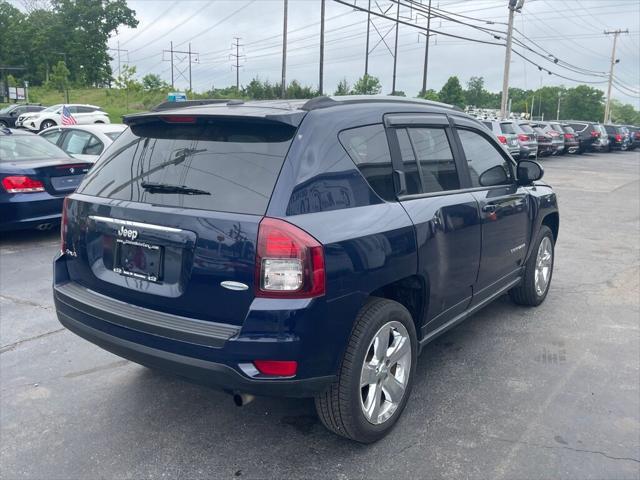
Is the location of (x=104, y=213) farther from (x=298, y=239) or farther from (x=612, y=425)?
(x=612, y=425)

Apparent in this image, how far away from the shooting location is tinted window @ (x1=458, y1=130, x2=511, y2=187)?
423cm

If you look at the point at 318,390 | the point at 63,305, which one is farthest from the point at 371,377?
the point at 63,305

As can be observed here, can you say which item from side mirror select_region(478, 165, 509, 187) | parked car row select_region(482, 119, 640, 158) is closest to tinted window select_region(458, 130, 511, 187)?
side mirror select_region(478, 165, 509, 187)

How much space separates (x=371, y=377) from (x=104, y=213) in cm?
168

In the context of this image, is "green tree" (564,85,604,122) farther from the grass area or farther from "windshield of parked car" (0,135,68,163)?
"windshield of parked car" (0,135,68,163)

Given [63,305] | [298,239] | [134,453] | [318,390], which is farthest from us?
[63,305]

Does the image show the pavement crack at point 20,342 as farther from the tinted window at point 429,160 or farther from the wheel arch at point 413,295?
the tinted window at point 429,160

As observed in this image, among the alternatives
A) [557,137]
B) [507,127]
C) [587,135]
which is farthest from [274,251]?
[587,135]

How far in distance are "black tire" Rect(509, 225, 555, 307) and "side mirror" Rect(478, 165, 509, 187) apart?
0.96 m

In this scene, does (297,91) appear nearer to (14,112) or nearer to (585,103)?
(14,112)

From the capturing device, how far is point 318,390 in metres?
2.79

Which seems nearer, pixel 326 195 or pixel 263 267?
pixel 263 267

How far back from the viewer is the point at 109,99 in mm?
61875

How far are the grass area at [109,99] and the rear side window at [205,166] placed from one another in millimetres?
50195
